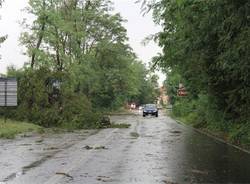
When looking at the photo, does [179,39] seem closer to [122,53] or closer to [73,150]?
[73,150]

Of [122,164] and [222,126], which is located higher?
[222,126]

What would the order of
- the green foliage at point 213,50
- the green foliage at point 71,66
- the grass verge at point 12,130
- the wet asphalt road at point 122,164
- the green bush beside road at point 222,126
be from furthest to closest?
the green foliage at point 71,66
the grass verge at point 12,130
the green bush beside road at point 222,126
the green foliage at point 213,50
the wet asphalt road at point 122,164

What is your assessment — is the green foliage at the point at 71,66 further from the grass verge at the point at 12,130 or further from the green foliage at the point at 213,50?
the green foliage at the point at 213,50

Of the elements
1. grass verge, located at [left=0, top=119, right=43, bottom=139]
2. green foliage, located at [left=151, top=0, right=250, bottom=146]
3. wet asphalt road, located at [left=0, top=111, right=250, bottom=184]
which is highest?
green foliage, located at [left=151, top=0, right=250, bottom=146]

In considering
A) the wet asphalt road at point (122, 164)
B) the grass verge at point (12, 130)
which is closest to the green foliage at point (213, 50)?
the wet asphalt road at point (122, 164)

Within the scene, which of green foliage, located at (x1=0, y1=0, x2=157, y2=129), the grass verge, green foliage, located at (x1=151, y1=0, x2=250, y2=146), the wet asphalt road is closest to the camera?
the wet asphalt road

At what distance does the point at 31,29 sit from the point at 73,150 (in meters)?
42.3

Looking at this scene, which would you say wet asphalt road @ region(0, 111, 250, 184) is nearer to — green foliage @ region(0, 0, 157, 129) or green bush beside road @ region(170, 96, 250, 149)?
green bush beside road @ region(170, 96, 250, 149)

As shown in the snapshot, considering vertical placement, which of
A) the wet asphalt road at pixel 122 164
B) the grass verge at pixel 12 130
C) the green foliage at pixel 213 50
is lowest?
the wet asphalt road at pixel 122 164

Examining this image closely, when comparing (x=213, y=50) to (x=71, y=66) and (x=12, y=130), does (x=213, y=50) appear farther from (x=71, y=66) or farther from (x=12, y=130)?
(x=71, y=66)

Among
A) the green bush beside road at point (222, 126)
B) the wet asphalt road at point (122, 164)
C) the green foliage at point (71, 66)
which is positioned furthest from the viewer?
the green foliage at point (71, 66)

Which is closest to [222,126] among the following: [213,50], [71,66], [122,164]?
[213,50]

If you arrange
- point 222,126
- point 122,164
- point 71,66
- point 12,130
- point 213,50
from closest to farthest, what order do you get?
1. point 122,164
2. point 213,50
3. point 222,126
4. point 12,130
5. point 71,66

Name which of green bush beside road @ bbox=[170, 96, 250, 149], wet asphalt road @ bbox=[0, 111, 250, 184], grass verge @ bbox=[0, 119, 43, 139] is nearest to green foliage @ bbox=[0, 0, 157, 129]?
grass verge @ bbox=[0, 119, 43, 139]
